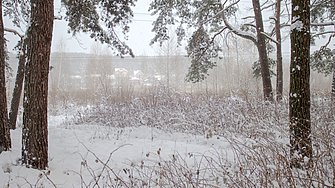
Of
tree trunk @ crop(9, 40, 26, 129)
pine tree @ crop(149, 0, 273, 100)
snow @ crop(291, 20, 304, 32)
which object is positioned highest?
pine tree @ crop(149, 0, 273, 100)

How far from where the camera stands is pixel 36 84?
2674 mm

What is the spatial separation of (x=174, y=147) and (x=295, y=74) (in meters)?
2.80

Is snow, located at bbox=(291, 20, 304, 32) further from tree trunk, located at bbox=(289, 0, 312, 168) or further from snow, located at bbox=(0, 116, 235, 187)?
snow, located at bbox=(0, 116, 235, 187)

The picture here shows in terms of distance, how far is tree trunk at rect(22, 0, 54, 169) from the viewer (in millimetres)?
2662

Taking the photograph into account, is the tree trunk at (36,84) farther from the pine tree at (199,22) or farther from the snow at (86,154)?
the pine tree at (199,22)

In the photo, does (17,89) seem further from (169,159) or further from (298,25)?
(298,25)

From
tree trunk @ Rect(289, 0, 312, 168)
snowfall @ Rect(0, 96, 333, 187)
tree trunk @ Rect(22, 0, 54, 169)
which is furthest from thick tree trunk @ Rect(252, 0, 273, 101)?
tree trunk @ Rect(22, 0, 54, 169)

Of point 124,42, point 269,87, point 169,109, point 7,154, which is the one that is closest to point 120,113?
point 169,109

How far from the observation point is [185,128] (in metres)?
6.00

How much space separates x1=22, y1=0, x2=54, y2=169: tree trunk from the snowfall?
282 mm

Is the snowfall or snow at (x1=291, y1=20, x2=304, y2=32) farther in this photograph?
snow at (x1=291, y1=20, x2=304, y2=32)

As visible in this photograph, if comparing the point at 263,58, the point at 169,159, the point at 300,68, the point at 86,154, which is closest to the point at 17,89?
the point at 86,154

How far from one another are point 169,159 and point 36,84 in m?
2.57

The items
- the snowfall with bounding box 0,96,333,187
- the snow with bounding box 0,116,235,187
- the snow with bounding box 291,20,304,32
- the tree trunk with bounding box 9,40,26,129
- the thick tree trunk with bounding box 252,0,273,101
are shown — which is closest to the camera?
the snowfall with bounding box 0,96,333,187
